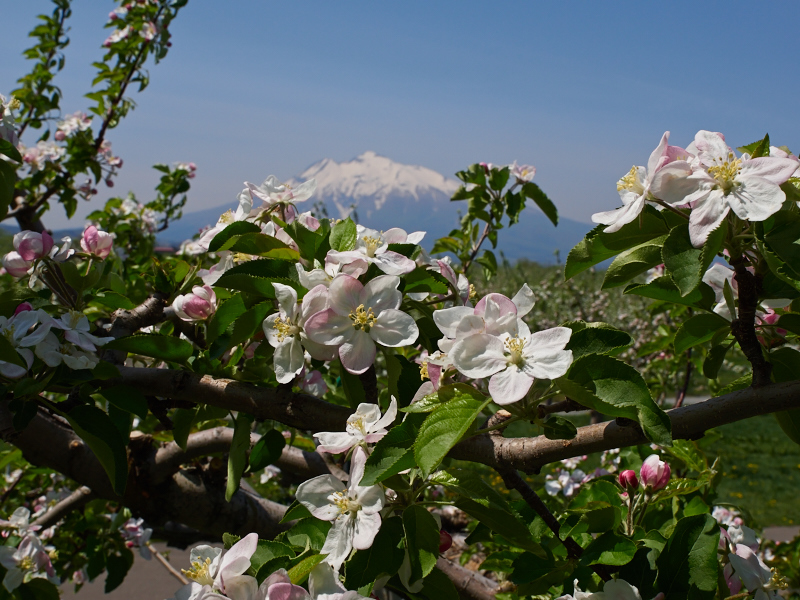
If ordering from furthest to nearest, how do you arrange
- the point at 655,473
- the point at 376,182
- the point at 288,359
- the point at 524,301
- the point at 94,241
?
1. the point at 376,182
2. the point at 94,241
3. the point at 655,473
4. the point at 288,359
5. the point at 524,301

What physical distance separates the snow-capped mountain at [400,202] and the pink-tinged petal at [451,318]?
433 ft

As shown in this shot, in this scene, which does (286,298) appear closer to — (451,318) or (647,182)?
(451,318)

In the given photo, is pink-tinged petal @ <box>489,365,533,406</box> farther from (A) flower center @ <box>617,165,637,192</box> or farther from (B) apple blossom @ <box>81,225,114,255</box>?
(B) apple blossom @ <box>81,225,114,255</box>

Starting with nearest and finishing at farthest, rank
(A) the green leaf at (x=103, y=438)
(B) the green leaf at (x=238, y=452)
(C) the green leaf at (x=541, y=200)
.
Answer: (A) the green leaf at (x=103, y=438) < (B) the green leaf at (x=238, y=452) < (C) the green leaf at (x=541, y=200)

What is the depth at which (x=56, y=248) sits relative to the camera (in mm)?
1393

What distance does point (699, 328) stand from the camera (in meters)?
0.99

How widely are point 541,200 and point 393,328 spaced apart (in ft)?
5.03

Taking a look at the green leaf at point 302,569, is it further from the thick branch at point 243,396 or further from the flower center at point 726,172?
the flower center at point 726,172

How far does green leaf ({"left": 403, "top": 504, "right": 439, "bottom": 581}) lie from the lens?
831 millimetres

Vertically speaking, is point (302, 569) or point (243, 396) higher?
point (243, 396)

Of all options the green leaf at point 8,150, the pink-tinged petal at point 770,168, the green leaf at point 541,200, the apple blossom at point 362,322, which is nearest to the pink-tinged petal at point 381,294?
the apple blossom at point 362,322

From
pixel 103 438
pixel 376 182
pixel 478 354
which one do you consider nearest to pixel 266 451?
pixel 103 438

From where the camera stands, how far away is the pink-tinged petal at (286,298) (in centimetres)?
98

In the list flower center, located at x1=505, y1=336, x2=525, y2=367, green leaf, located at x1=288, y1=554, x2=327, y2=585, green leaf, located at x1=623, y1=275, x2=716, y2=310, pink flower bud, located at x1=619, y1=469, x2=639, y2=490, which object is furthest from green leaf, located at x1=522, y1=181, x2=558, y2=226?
green leaf, located at x1=288, y1=554, x2=327, y2=585
